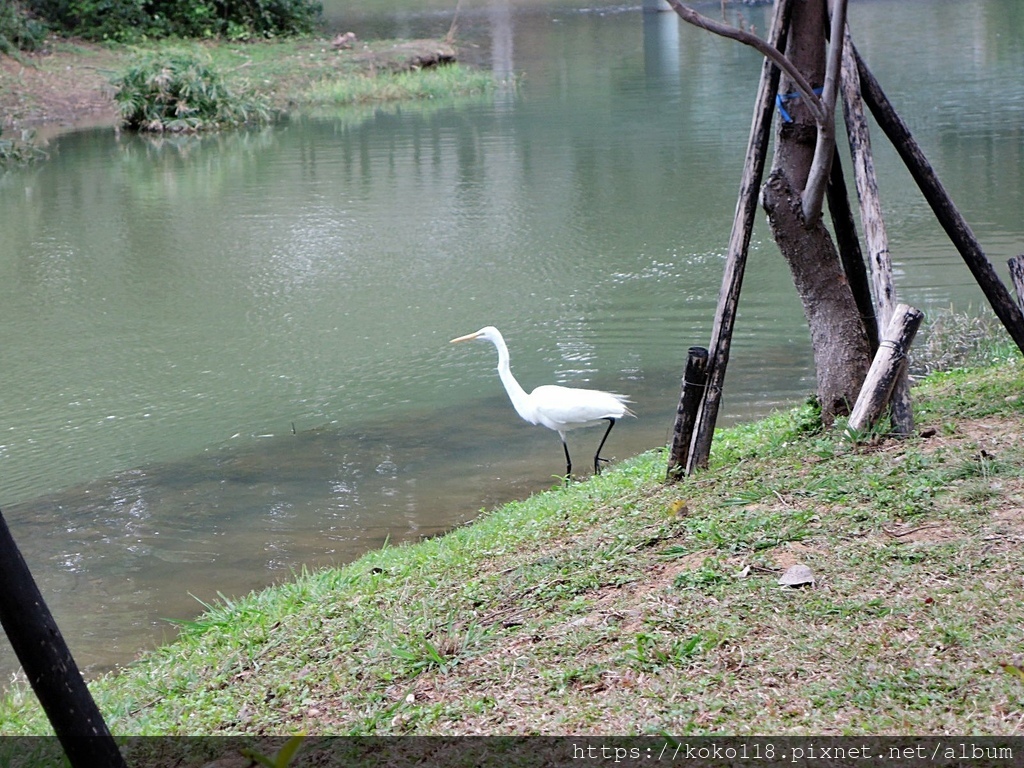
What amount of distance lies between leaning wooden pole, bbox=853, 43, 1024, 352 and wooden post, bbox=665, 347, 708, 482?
134 cm

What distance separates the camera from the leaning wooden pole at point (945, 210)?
529 cm

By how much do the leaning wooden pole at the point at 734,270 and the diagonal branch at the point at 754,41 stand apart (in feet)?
1.07

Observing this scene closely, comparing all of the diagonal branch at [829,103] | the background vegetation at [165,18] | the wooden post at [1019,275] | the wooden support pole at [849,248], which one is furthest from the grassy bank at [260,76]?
the wooden post at [1019,275]

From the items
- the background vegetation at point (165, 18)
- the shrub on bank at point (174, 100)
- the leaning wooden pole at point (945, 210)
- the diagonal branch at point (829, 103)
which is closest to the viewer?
the diagonal branch at point (829, 103)

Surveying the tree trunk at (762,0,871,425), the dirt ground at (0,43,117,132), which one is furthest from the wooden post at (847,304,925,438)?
the dirt ground at (0,43,117,132)

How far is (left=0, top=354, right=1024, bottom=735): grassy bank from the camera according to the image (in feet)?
10.5

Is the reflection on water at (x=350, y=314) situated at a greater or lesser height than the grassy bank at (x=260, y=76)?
lesser

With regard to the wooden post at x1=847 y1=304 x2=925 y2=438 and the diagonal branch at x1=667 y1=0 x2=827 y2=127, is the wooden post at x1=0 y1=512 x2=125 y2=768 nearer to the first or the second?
the diagonal branch at x1=667 y1=0 x2=827 y2=127

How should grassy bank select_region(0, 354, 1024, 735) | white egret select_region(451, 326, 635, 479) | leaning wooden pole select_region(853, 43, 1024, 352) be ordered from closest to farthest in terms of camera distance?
grassy bank select_region(0, 354, 1024, 735) → leaning wooden pole select_region(853, 43, 1024, 352) → white egret select_region(451, 326, 635, 479)

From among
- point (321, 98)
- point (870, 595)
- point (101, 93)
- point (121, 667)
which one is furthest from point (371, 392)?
point (101, 93)

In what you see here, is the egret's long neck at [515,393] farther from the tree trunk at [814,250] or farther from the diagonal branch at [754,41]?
the diagonal branch at [754,41]

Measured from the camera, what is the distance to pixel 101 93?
92.0 feet

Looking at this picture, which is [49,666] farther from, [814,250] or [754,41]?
[814,250]

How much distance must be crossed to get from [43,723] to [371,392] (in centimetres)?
546
